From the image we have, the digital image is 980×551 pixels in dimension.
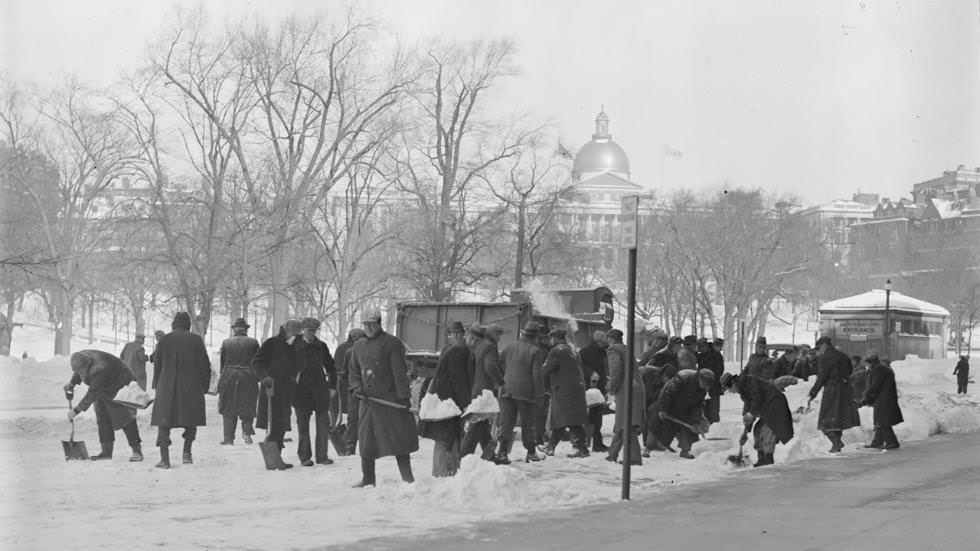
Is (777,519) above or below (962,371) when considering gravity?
below

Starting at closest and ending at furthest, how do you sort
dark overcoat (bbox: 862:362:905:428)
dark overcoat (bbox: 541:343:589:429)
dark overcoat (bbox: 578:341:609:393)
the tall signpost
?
the tall signpost < dark overcoat (bbox: 541:343:589:429) < dark overcoat (bbox: 578:341:609:393) < dark overcoat (bbox: 862:362:905:428)

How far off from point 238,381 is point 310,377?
116 inches

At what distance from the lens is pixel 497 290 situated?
50812 mm

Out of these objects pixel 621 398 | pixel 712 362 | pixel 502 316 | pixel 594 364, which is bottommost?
pixel 621 398

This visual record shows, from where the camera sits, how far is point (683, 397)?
1605cm

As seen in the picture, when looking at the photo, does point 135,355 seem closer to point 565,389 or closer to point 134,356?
point 134,356

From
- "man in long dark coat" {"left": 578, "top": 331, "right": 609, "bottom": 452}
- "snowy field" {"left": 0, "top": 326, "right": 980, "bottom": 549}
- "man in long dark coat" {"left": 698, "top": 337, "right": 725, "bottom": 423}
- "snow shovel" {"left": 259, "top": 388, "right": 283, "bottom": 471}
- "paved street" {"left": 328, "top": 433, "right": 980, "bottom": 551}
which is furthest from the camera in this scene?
"man in long dark coat" {"left": 698, "top": 337, "right": 725, "bottom": 423}

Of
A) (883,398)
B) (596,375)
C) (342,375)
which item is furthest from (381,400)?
(883,398)

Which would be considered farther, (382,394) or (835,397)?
(835,397)

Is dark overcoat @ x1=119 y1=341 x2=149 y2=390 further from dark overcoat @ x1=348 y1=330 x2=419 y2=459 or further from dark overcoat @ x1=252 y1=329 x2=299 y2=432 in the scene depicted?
dark overcoat @ x1=348 y1=330 x2=419 y2=459

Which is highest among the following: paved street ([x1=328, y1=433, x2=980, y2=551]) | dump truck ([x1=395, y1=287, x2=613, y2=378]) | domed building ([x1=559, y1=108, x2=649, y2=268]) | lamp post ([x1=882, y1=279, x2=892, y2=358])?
domed building ([x1=559, y1=108, x2=649, y2=268])

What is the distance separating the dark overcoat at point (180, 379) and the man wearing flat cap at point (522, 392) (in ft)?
10.2

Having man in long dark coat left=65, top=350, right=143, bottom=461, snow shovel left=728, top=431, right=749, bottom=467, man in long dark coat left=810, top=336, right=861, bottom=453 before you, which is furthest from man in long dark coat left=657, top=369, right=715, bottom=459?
man in long dark coat left=65, top=350, right=143, bottom=461

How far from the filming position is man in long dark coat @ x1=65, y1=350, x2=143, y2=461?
567 inches
